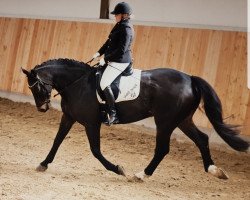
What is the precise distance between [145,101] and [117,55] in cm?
75

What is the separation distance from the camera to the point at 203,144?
17.4 ft

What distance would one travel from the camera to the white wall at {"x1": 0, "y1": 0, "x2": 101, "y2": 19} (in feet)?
32.4

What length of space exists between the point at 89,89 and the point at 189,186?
1.92 m

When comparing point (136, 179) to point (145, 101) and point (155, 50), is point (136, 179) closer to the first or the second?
point (145, 101)

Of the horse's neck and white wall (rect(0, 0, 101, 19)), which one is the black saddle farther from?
white wall (rect(0, 0, 101, 19))

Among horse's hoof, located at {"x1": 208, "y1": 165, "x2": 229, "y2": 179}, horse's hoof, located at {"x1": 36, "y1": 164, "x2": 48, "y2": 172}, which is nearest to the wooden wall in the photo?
horse's hoof, located at {"x1": 208, "y1": 165, "x2": 229, "y2": 179}

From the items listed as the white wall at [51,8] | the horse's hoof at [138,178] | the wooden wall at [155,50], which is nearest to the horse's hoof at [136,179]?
the horse's hoof at [138,178]

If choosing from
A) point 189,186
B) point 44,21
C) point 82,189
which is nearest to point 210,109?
point 189,186

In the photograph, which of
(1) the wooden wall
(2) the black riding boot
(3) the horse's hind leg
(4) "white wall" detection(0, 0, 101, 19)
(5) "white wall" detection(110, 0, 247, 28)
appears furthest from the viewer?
(4) "white wall" detection(0, 0, 101, 19)

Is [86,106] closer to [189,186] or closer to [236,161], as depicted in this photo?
[189,186]

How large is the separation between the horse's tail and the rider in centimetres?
108

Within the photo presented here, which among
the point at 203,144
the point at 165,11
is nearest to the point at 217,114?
the point at 203,144

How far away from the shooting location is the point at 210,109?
16.9 feet

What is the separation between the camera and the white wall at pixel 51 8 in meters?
9.89
